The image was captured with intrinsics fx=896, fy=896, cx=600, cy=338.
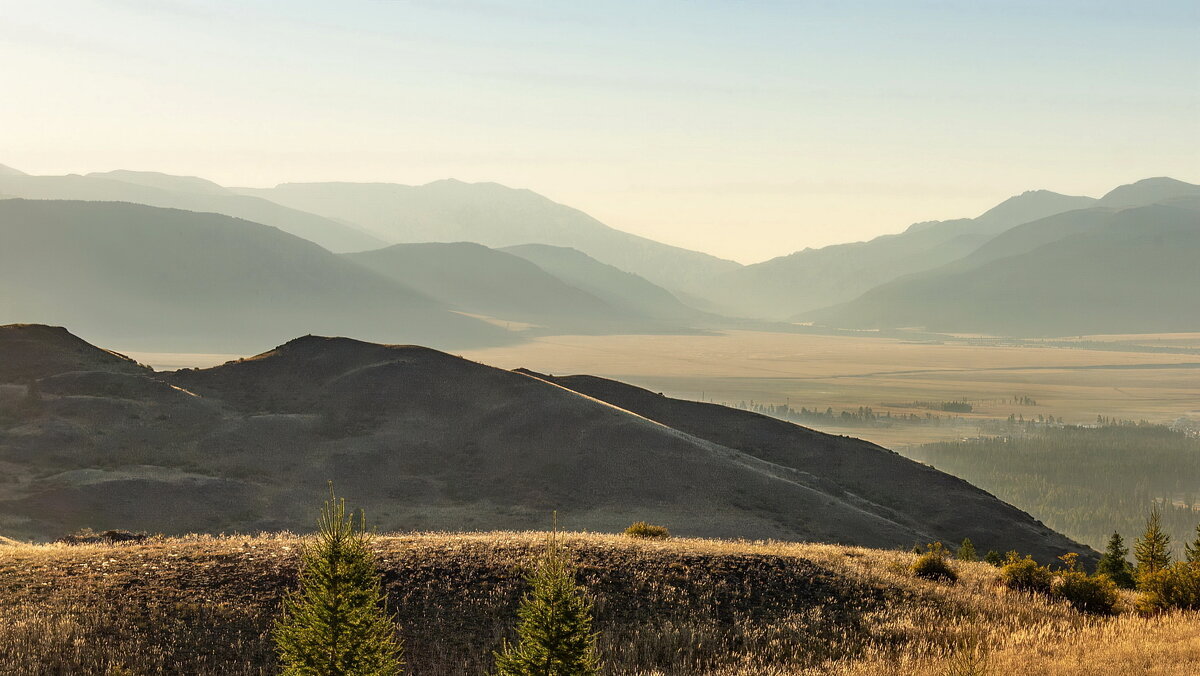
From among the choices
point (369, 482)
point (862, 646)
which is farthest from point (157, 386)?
point (862, 646)

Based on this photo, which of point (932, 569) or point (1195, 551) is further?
point (1195, 551)

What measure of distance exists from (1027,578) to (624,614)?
10114 millimetres

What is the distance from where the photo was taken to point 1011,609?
61.9ft

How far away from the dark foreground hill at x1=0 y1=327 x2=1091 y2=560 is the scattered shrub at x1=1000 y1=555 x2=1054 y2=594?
101 feet

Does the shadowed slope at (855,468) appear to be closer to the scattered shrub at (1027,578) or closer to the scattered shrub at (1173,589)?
the scattered shrub at (1027,578)

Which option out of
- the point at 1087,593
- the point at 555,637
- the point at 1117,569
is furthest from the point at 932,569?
the point at 1117,569

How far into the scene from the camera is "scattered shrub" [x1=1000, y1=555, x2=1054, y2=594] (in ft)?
69.2

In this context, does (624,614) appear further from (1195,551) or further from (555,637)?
(1195,551)

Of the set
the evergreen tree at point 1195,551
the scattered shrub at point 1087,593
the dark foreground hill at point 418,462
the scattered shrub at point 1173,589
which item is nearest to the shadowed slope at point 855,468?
the dark foreground hill at point 418,462

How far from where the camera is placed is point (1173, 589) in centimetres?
1894

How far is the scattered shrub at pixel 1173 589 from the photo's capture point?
1855cm

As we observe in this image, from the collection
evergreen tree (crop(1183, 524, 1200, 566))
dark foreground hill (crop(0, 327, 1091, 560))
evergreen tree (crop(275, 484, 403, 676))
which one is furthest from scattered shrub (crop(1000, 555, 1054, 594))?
dark foreground hill (crop(0, 327, 1091, 560))

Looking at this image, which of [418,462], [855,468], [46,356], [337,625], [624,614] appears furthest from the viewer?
[855,468]

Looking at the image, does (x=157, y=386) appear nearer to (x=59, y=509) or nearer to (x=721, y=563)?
(x=59, y=509)
